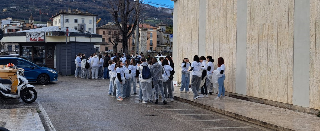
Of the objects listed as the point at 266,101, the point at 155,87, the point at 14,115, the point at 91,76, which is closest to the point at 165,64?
the point at 155,87

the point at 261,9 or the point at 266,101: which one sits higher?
the point at 261,9

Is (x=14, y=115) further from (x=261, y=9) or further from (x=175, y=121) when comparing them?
(x=261, y=9)

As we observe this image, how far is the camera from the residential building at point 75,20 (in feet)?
321

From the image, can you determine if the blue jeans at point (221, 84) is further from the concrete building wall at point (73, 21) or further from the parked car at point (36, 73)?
the concrete building wall at point (73, 21)

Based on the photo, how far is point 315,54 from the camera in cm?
1135

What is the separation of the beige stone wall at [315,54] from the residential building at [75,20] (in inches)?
3498

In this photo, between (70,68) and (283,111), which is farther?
(70,68)

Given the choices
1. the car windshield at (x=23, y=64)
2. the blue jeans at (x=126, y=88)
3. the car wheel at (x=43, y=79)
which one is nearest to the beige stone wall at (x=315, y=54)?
the blue jeans at (x=126, y=88)

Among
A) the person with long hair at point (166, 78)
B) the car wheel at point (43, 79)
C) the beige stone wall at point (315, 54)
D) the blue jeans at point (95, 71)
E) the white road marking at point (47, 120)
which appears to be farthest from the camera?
the blue jeans at point (95, 71)

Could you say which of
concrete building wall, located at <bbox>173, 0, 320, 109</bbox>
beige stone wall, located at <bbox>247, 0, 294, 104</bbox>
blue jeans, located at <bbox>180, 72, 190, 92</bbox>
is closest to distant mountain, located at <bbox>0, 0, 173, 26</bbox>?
blue jeans, located at <bbox>180, 72, 190, 92</bbox>

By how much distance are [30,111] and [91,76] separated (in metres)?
17.5

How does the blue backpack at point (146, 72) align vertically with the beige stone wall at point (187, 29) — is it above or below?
below

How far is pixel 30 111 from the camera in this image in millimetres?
11883

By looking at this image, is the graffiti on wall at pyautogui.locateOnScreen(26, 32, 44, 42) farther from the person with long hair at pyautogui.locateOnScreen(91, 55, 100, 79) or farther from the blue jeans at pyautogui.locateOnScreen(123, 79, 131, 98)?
the blue jeans at pyautogui.locateOnScreen(123, 79, 131, 98)
